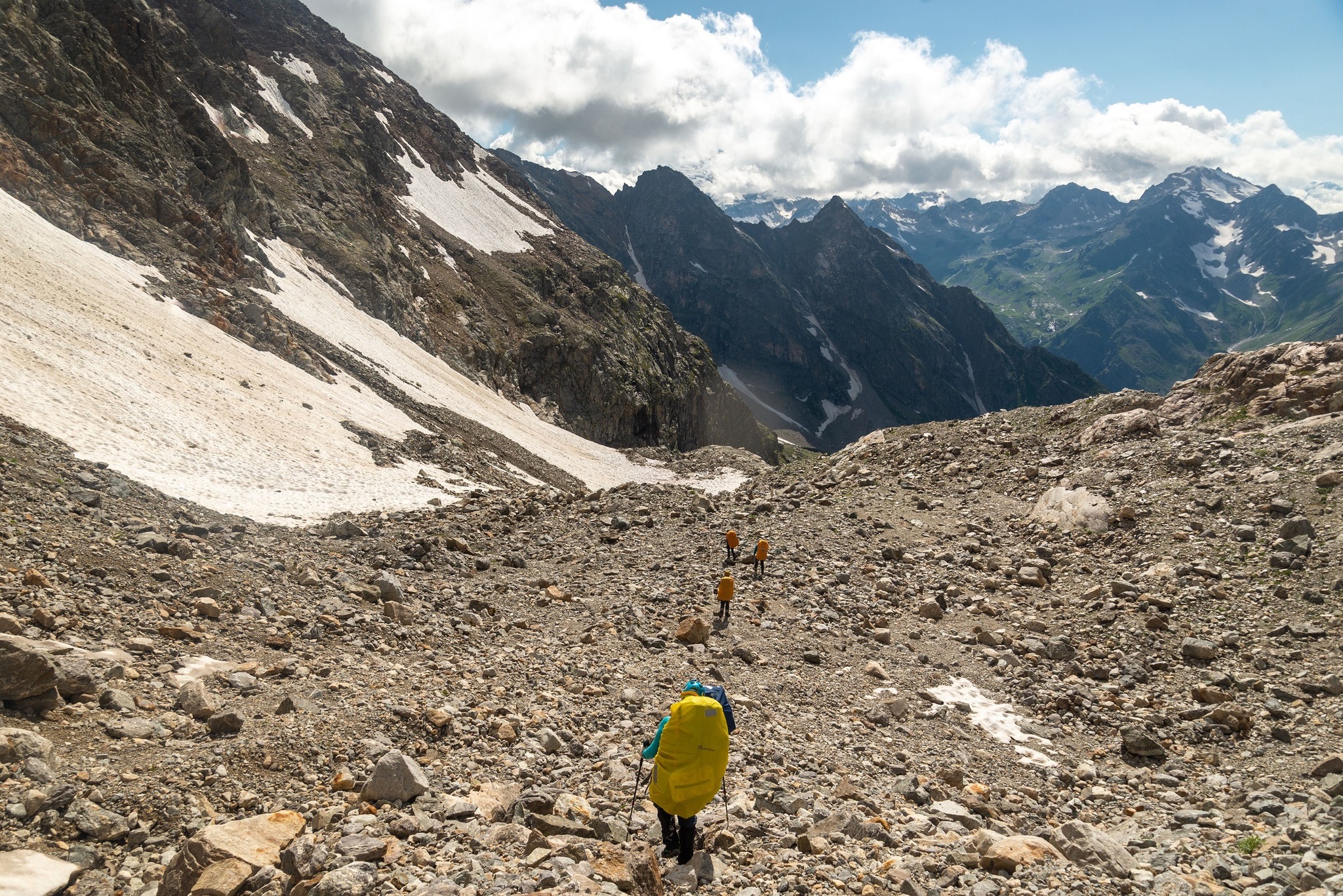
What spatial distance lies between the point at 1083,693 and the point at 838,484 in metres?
13.9

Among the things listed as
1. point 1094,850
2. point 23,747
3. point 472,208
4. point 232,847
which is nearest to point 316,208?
Result: point 472,208

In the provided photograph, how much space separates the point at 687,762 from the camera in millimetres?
7066

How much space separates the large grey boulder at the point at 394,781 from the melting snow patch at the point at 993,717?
9.37m

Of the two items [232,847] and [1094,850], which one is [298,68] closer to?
[232,847]

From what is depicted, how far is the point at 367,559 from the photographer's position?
16219 millimetres

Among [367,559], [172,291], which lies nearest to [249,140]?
[172,291]

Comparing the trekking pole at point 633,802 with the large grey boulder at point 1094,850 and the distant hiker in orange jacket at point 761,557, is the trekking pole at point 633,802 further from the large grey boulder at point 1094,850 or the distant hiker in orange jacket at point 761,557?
the distant hiker in orange jacket at point 761,557

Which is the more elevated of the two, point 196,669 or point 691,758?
point 691,758

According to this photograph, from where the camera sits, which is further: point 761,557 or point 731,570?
point 731,570

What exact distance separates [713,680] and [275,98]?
9697 centimetres

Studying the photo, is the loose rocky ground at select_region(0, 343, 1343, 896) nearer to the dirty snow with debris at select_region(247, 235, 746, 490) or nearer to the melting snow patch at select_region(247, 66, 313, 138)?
the dirty snow with debris at select_region(247, 235, 746, 490)

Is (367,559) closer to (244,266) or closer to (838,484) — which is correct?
(838,484)

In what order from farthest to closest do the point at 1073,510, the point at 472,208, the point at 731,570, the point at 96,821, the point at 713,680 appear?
the point at 472,208 → the point at 1073,510 → the point at 731,570 → the point at 713,680 → the point at 96,821

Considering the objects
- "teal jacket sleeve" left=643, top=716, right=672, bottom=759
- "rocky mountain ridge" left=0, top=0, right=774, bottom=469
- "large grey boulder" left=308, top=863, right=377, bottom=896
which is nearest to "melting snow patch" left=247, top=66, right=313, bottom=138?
"rocky mountain ridge" left=0, top=0, right=774, bottom=469
